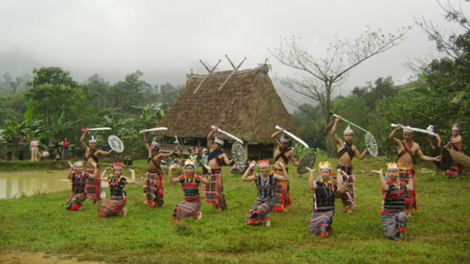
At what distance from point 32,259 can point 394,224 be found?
522 cm

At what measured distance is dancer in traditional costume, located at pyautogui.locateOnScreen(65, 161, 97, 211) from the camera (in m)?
8.80

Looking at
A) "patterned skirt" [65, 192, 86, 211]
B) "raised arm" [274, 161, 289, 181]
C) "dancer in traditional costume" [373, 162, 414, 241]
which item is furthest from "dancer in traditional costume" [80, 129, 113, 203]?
"dancer in traditional costume" [373, 162, 414, 241]

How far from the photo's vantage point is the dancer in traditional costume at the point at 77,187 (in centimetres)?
880

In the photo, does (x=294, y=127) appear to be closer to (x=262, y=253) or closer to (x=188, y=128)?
(x=188, y=128)

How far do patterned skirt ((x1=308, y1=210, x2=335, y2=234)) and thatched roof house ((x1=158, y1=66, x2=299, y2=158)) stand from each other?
13.4m

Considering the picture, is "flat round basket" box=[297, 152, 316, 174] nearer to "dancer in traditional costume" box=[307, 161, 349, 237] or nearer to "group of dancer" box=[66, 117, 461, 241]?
"group of dancer" box=[66, 117, 461, 241]

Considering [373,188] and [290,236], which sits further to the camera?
[373,188]

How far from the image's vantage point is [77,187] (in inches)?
352

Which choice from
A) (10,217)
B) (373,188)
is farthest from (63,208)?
(373,188)

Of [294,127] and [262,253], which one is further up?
[294,127]

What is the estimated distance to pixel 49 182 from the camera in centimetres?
1465

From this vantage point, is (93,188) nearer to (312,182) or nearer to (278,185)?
(278,185)

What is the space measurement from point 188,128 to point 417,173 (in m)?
12.4

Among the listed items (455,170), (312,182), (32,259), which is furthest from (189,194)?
(455,170)
